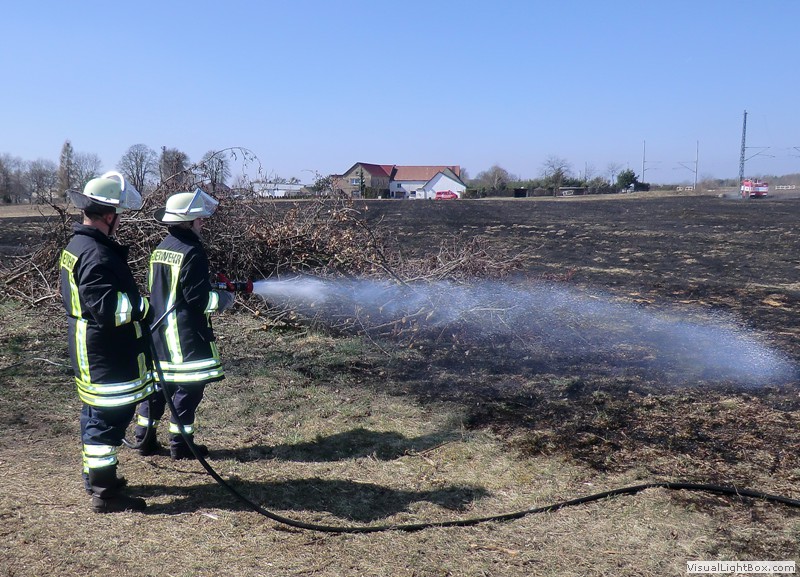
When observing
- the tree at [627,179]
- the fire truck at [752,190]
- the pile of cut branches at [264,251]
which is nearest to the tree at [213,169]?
the pile of cut branches at [264,251]

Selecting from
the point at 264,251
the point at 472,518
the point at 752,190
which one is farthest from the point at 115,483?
the point at 752,190

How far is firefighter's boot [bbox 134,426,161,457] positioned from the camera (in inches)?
168

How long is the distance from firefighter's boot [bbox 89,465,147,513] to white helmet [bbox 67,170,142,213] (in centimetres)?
145

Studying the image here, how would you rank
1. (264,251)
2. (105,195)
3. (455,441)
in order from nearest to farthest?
1. (105,195)
2. (455,441)
3. (264,251)

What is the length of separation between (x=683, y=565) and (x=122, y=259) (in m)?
3.33

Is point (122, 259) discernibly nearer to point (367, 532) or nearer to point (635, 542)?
point (367, 532)

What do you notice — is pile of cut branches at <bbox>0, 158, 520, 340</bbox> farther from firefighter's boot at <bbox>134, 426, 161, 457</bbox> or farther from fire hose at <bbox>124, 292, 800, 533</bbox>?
fire hose at <bbox>124, 292, 800, 533</bbox>

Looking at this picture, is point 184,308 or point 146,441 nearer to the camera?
point 184,308

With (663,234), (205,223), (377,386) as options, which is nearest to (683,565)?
(377,386)

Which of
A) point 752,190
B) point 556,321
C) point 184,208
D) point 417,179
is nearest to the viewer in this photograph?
point 184,208

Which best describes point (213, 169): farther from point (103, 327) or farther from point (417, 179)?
point (417, 179)

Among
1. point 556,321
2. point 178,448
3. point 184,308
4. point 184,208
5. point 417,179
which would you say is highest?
point 417,179

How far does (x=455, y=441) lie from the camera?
4551 mm

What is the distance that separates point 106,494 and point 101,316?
1.01 metres
